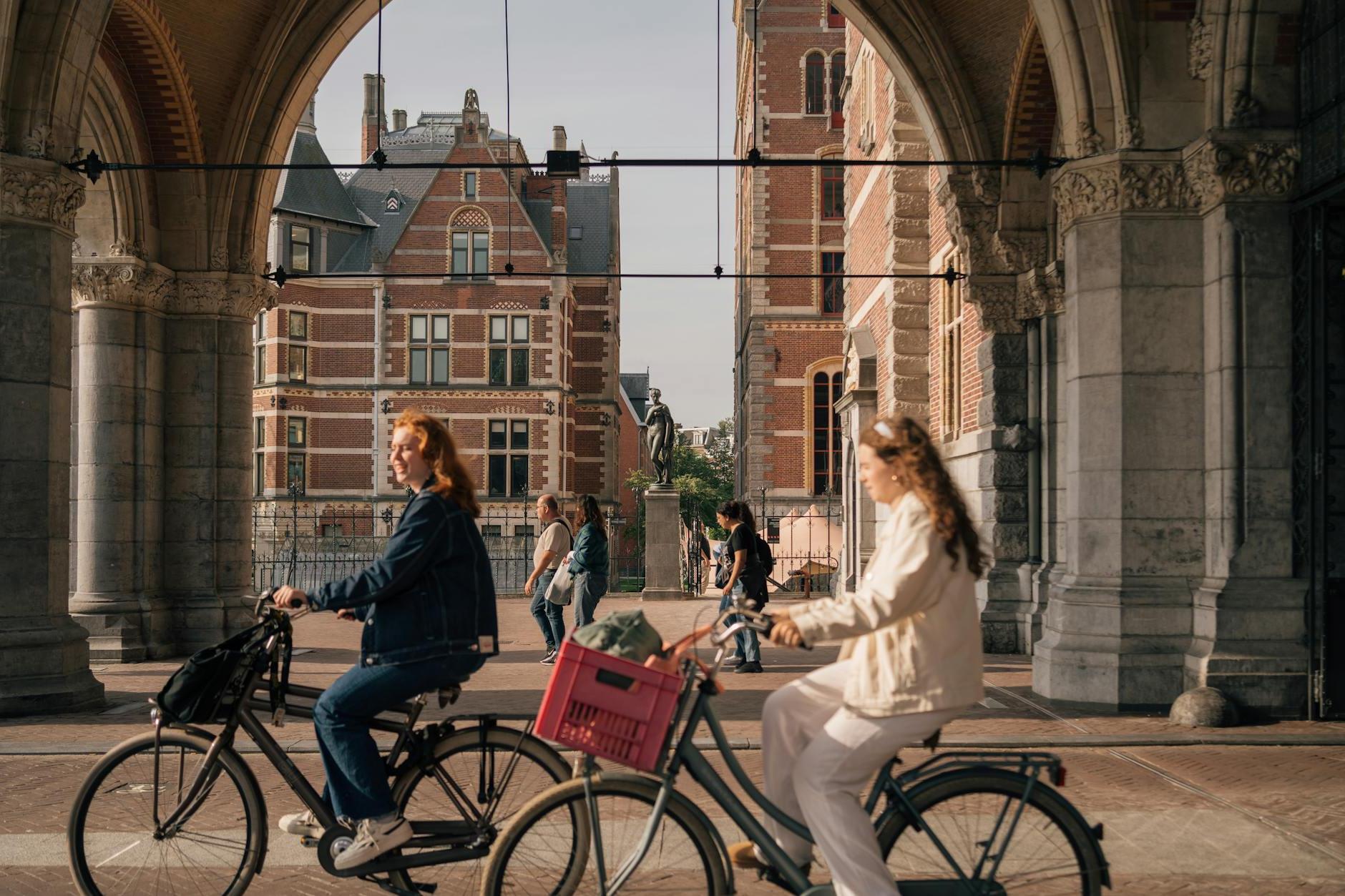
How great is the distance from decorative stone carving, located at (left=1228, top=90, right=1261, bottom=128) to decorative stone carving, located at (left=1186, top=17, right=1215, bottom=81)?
13.2 inches

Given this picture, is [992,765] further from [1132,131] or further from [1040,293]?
[1040,293]

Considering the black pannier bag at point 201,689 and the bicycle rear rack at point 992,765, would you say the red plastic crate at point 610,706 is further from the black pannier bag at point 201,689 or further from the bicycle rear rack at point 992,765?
the black pannier bag at point 201,689

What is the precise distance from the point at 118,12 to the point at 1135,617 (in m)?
10.2

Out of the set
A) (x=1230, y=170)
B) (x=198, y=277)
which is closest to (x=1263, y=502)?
(x=1230, y=170)

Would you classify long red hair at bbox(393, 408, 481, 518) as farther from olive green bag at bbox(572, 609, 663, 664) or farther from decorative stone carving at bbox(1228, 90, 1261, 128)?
decorative stone carving at bbox(1228, 90, 1261, 128)

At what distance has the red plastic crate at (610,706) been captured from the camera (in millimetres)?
3711

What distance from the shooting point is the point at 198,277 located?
A: 47.3 feet

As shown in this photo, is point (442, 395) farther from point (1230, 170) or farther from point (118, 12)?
point (1230, 170)

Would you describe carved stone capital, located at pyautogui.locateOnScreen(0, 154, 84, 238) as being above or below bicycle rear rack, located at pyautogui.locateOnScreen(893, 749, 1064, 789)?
above

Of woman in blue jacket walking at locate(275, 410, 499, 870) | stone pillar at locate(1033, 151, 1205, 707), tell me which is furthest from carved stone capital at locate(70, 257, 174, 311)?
woman in blue jacket walking at locate(275, 410, 499, 870)

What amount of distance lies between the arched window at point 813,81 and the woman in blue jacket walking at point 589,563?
3132 cm

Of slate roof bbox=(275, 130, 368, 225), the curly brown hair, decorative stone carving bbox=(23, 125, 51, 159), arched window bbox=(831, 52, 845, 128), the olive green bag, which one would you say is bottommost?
the olive green bag

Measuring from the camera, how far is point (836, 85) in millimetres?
41625

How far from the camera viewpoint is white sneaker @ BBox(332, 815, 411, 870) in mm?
4355
